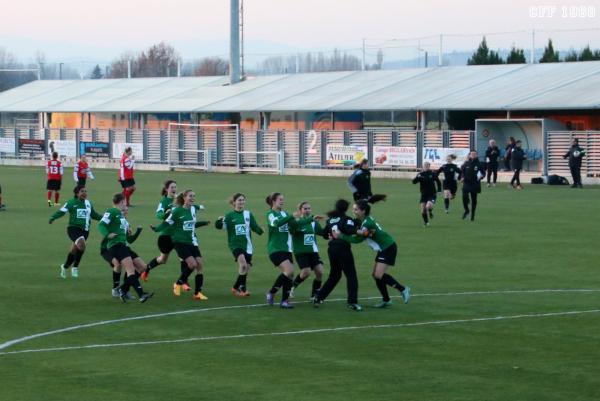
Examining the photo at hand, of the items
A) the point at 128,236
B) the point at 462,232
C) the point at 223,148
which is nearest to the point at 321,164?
the point at 223,148

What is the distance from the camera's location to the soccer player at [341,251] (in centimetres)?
1794

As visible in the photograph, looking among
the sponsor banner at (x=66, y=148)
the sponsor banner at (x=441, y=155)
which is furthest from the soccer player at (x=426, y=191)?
the sponsor banner at (x=66, y=148)

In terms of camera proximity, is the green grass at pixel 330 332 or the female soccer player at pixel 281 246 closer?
the green grass at pixel 330 332

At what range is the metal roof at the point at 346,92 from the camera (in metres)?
57.2

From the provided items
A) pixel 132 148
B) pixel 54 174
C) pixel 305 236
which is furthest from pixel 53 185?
pixel 132 148

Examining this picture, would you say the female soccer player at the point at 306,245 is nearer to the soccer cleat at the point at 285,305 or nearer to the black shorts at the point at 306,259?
the black shorts at the point at 306,259

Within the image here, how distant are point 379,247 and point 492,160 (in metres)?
33.5

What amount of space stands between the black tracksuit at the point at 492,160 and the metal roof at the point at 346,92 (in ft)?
14.4

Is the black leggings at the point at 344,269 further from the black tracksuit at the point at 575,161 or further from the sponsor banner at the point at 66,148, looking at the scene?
the sponsor banner at the point at 66,148

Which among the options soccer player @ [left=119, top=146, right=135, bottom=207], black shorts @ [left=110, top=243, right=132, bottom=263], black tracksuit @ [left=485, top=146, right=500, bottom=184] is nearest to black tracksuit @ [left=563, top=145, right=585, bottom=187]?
black tracksuit @ [left=485, top=146, right=500, bottom=184]

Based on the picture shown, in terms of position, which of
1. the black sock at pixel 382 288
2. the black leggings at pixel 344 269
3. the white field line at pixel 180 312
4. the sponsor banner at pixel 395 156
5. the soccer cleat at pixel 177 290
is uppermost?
the sponsor banner at pixel 395 156

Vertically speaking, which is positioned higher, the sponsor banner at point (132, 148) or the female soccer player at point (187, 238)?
the sponsor banner at point (132, 148)

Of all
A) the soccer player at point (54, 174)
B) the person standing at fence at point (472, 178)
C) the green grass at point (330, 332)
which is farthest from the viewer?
the soccer player at point (54, 174)

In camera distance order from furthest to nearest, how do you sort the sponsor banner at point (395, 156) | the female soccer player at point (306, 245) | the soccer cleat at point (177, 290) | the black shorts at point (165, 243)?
the sponsor banner at point (395, 156) → the black shorts at point (165, 243) → the soccer cleat at point (177, 290) → the female soccer player at point (306, 245)
